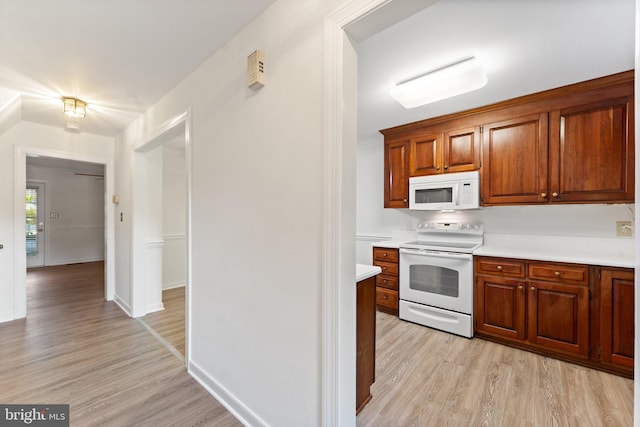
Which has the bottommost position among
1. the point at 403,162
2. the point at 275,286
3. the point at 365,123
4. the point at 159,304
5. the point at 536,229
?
the point at 159,304

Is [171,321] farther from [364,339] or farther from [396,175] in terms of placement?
[396,175]

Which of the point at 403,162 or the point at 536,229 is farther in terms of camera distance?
the point at 403,162

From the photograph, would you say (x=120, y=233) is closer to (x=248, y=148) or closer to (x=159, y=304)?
(x=159, y=304)

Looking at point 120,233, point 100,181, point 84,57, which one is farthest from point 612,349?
point 100,181

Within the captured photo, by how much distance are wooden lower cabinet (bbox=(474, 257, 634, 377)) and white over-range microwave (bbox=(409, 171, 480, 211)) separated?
63cm

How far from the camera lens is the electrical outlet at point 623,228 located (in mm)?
2326

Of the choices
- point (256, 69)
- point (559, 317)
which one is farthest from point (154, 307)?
point (559, 317)

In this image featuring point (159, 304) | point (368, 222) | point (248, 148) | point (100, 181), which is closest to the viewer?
point (248, 148)

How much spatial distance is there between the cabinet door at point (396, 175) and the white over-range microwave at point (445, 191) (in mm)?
126

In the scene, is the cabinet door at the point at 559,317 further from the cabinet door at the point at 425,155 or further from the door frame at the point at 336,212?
the door frame at the point at 336,212

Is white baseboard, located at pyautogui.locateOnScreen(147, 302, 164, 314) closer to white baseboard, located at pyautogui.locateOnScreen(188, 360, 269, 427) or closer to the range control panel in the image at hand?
white baseboard, located at pyautogui.locateOnScreen(188, 360, 269, 427)

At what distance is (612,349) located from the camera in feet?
6.81

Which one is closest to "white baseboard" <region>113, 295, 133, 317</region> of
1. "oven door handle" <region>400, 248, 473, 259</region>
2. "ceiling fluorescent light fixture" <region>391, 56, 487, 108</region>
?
"oven door handle" <region>400, 248, 473, 259</region>

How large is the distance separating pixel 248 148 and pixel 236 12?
756 mm
